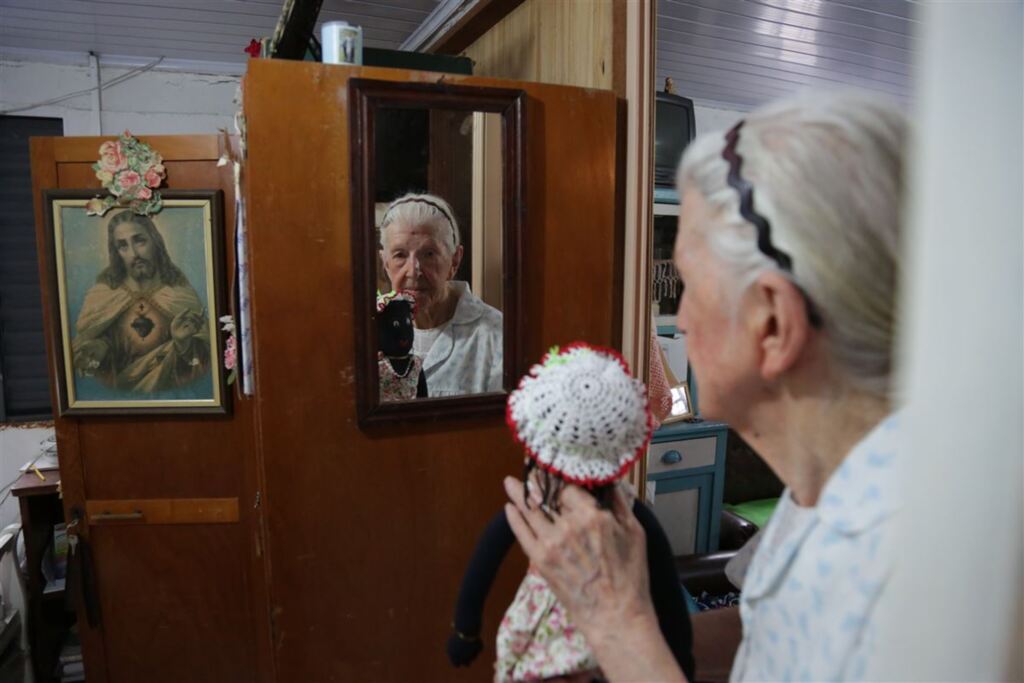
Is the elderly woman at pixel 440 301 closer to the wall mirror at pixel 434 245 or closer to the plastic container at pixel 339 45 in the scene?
the wall mirror at pixel 434 245

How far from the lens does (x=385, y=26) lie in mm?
Answer: 1844

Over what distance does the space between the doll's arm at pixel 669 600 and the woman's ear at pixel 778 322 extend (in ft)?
0.95

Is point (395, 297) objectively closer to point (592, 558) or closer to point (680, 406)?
point (592, 558)

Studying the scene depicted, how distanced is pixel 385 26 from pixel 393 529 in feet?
5.24

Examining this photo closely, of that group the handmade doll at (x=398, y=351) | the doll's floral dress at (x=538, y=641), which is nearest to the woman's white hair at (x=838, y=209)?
the doll's floral dress at (x=538, y=641)

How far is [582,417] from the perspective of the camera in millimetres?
558

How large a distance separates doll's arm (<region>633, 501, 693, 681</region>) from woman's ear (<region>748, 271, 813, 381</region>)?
0.29m

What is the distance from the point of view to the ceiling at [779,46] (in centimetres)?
69

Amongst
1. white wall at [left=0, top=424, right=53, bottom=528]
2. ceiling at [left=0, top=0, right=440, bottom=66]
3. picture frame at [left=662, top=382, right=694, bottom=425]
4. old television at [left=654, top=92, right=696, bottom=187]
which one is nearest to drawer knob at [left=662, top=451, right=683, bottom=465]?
picture frame at [left=662, top=382, right=694, bottom=425]

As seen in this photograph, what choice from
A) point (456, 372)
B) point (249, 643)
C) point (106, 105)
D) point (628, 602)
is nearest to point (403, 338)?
point (456, 372)

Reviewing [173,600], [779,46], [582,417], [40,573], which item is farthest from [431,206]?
[40,573]

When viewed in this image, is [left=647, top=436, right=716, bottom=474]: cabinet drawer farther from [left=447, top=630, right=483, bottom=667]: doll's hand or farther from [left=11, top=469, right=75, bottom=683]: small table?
[left=11, top=469, right=75, bottom=683]: small table

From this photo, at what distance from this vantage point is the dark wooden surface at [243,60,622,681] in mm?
879

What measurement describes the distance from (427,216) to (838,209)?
67 centimetres
